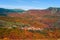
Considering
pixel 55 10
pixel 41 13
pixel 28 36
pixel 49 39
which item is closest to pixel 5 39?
pixel 28 36

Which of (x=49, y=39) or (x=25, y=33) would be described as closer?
(x=49, y=39)

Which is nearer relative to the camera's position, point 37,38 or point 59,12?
point 37,38

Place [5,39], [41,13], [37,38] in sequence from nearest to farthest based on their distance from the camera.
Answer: [5,39] < [37,38] < [41,13]

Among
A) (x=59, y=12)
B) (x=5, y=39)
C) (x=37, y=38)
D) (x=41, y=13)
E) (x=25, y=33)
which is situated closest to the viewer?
(x=5, y=39)

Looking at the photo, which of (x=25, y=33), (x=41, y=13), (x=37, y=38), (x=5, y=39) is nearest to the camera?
(x=5, y=39)

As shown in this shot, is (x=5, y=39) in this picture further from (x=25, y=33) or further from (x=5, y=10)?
(x=5, y=10)

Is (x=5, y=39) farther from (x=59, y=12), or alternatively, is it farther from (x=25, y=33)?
(x=59, y=12)

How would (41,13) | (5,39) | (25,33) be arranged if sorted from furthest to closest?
(41,13) < (25,33) < (5,39)

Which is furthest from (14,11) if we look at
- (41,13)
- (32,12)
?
(41,13)
